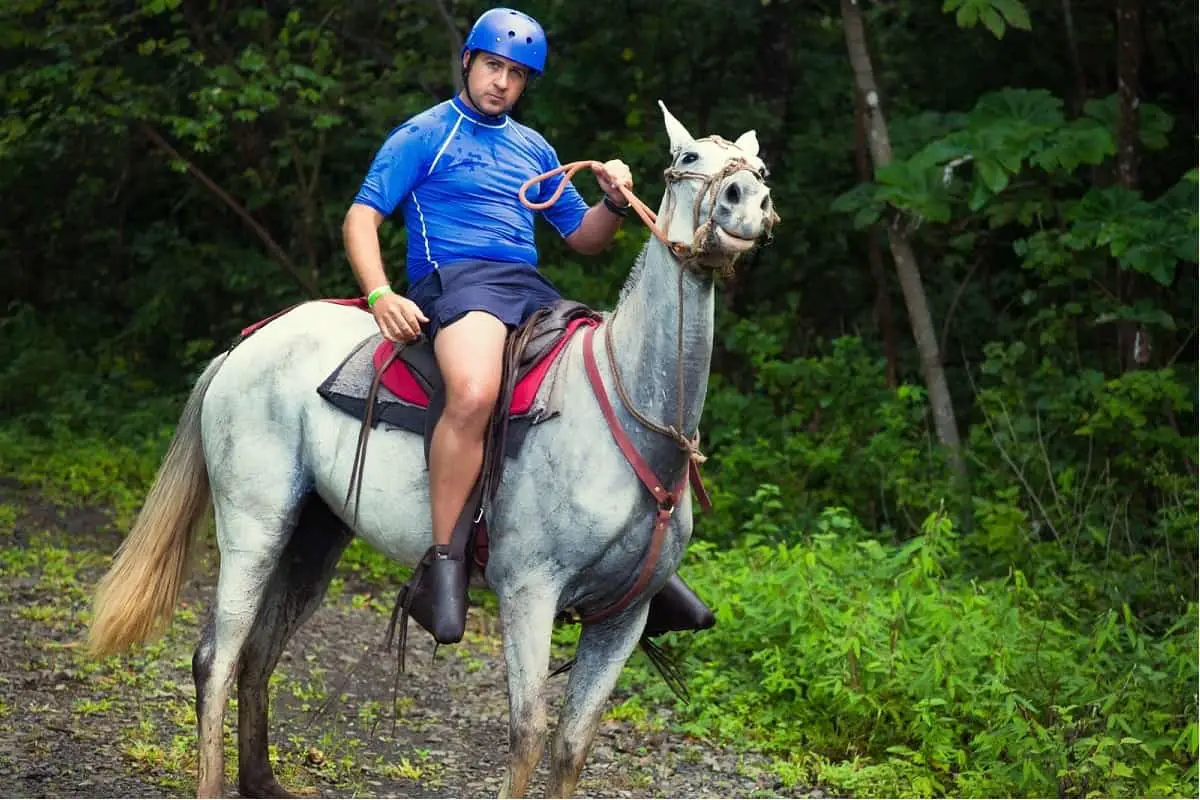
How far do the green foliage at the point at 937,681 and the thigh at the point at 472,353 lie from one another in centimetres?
232

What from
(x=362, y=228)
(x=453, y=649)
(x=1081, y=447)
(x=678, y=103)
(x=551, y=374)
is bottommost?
(x=453, y=649)

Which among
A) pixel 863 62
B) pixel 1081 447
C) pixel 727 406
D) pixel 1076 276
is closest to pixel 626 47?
pixel 863 62

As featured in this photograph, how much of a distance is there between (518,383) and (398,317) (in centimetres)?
37

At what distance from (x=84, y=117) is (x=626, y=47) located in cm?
356

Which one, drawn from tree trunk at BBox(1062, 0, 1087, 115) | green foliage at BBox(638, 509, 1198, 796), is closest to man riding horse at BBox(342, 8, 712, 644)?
green foliage at BBox(638, 509, 1198, 796)

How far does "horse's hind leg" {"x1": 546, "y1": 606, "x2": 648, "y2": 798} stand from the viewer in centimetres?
416

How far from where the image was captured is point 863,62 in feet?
27.5

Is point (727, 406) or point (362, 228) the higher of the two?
point (362, 228)

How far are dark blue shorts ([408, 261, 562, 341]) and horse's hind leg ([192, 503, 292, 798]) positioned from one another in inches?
33.2

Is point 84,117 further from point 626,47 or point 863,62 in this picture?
point 863,62

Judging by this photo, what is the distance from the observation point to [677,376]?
13.0 ft

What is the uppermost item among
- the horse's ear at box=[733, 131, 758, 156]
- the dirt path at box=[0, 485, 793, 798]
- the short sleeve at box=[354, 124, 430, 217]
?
the horse's ear at box=[733, 131, 758, 156]

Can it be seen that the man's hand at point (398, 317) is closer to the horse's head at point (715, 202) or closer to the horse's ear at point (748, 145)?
the horse's head at point (715, 202)

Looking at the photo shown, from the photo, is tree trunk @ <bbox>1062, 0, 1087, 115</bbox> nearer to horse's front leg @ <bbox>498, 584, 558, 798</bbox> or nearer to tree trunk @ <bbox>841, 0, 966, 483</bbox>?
tree trunk @ <bbox>841, 0, 966, 483</bbox>
